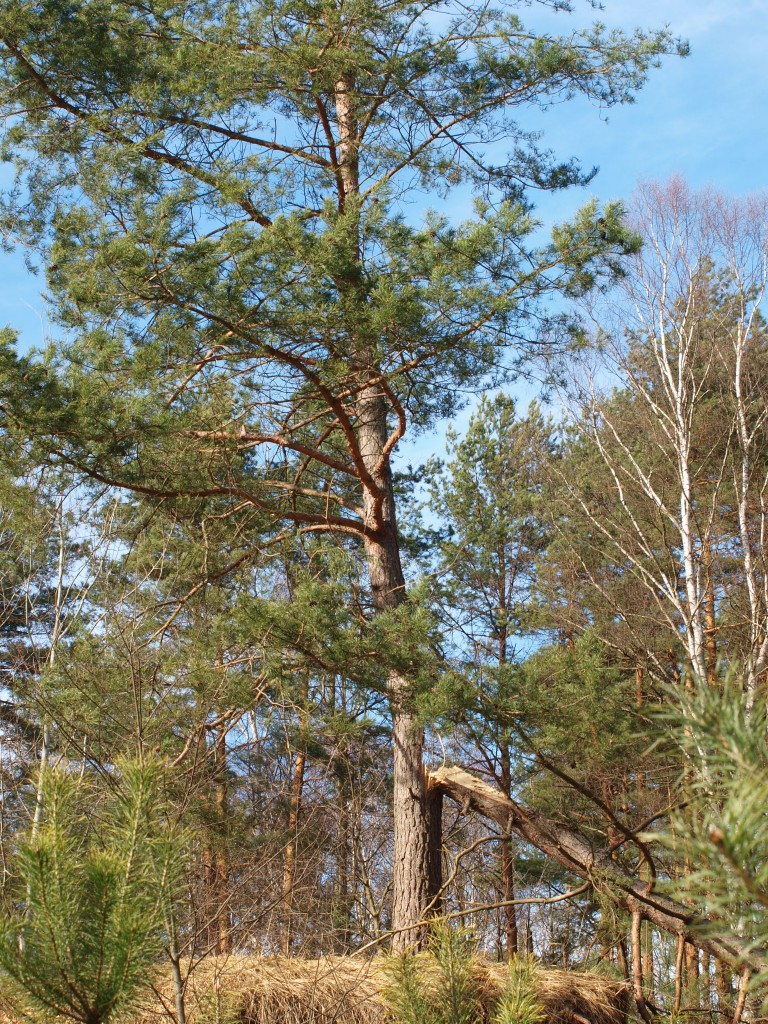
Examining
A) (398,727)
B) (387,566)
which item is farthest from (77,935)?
(387,566)

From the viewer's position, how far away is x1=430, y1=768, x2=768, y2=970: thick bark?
11.4 ft

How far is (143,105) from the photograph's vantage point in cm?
653

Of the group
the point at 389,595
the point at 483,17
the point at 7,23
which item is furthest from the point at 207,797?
the point at 483,17

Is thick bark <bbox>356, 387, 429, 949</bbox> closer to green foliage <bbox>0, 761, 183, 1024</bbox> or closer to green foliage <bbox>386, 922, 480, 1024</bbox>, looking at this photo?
green foliage <bbox>386, 922, 480, 1024</bbox>

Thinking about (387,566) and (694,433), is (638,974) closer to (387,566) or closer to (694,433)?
(387,566)

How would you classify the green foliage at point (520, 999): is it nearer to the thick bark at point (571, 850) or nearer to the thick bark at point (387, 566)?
the thick bark at point (571, 850)

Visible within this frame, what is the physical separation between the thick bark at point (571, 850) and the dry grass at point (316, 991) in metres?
0.47

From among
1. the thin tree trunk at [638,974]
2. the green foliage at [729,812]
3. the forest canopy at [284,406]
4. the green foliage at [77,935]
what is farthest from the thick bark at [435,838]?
the green foliage at [729,812]

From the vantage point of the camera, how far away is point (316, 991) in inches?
137

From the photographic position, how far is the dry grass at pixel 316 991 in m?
3.37

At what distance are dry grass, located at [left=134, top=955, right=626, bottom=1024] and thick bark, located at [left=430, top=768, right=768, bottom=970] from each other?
47 centimetres

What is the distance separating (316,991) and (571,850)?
2506mm

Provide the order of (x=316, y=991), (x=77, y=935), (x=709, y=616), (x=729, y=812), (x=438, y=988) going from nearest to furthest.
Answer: (x=729, y=812) → (x=77, y=935) → (x=438, y=988) → (x=316, y=991) → (x=709, y=616)

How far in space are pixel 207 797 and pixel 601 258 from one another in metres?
5.18
